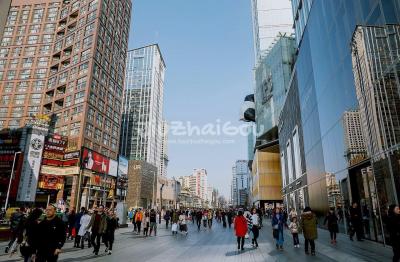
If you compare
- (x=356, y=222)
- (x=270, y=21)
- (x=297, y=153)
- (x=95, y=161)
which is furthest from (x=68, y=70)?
(x=356, y=222)

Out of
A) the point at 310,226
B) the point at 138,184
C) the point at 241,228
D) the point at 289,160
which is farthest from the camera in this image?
the point at 138,184

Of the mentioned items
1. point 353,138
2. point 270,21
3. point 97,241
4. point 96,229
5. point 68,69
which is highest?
point 270,21

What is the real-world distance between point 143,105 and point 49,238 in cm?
14214

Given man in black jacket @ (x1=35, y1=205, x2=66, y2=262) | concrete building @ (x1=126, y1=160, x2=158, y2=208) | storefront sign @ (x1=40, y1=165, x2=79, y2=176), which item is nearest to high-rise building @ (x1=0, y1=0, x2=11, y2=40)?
man in black jacket @ (x1=35, y1=205, x2=66, y2=262)

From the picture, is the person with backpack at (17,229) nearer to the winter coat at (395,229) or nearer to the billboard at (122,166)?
the winter coat at (395,229)

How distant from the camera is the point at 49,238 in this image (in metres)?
5.59

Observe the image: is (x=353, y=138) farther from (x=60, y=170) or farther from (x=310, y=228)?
(x=60, y=170)

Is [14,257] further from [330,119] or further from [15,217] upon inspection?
[330,119]

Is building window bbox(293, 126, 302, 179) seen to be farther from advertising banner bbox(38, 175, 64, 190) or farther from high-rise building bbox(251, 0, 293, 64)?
advertising banner bbox(38, 175, 64, 190)

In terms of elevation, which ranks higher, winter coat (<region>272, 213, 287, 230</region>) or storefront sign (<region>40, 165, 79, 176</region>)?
storefront sign (<region>40, 165, 79, 176</region>)

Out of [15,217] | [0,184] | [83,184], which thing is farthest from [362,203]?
[0,184]

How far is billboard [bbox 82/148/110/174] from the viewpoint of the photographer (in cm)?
5202

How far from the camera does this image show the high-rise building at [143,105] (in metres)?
141

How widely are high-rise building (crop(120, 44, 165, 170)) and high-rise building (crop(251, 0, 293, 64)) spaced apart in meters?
84.0
